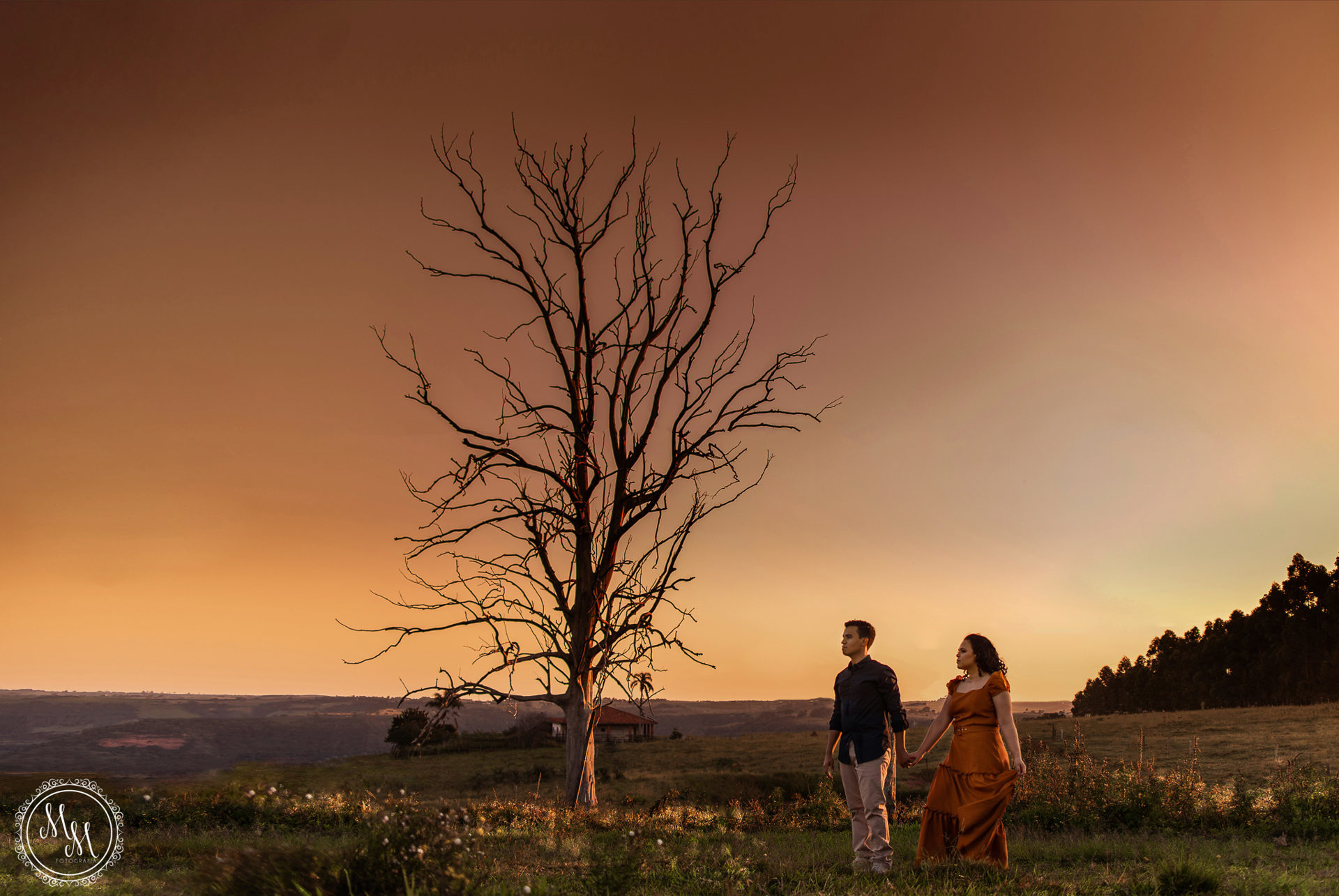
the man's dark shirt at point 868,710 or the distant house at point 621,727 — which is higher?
the man's dark shirt at point 868,710

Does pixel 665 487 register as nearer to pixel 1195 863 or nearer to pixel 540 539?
pixel 540 539

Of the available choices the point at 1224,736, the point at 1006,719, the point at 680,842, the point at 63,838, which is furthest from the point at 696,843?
the point at 1224,736

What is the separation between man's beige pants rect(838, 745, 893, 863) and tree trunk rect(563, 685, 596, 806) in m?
5.05

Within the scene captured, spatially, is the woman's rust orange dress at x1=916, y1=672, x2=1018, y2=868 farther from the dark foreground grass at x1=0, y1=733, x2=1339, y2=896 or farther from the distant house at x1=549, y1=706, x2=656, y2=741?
the distant house at x1=549, y1=706, x2=656, y2=741

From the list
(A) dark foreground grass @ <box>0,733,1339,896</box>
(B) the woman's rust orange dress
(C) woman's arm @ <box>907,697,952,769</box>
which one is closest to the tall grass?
(A) dark foreground grass @ <box>0,733,1339,896</box>

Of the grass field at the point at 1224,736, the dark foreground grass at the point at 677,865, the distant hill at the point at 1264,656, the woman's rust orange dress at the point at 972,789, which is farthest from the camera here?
the distant hill at the point at 1264,656

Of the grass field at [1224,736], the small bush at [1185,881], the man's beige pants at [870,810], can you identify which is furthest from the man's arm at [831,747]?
the grass field at [1224,736]

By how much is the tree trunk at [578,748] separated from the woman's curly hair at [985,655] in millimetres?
5998

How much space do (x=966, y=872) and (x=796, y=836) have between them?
173 inches

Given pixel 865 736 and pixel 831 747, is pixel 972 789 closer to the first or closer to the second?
pixel 865 736

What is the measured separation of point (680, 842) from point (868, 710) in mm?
2605

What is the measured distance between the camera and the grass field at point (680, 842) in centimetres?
488

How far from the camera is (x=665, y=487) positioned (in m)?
11.6

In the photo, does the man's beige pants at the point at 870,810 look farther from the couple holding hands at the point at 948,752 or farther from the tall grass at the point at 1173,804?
the tall grass at the point at 1173,804
